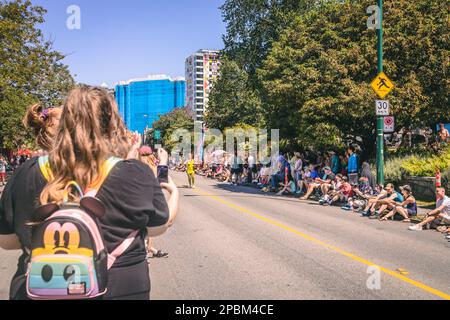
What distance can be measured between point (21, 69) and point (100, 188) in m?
26.9

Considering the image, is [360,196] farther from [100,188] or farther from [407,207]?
[100,188]

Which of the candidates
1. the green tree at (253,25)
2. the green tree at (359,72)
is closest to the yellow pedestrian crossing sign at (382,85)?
the green tree at (359,72)

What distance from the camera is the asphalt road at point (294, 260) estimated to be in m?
5.65

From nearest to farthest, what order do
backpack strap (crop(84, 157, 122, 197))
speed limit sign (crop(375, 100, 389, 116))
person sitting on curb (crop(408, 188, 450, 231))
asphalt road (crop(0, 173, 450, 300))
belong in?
backpack strap (crop(84, 157, 122, 197)) → asphalt road (crop(0, 173, 450, 300)) → person sitting on curb (crop(408, 188, 450, 231)) → speed limit sign (crop(375, 100, 389, 116))

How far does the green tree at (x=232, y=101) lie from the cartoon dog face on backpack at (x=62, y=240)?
35.0m

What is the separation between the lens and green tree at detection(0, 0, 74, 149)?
24.8 m

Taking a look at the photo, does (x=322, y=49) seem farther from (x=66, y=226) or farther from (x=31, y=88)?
(x=31, y=88)

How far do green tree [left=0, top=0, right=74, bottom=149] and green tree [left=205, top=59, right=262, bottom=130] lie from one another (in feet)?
43.0

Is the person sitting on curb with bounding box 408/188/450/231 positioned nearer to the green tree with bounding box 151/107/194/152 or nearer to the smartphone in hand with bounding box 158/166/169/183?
the smartphone in hand with bounding box 158/166/169/183

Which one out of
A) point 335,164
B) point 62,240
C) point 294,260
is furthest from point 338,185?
point 62,240

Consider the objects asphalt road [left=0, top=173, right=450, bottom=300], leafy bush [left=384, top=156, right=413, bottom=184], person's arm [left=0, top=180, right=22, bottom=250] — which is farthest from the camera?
leafy bush [left=384, top=156, right=413, bottom=184]

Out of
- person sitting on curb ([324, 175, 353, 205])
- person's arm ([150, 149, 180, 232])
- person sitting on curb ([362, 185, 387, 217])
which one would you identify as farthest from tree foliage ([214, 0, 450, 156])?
person's arm ([150, 149, 180, 232])

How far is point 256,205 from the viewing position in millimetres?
15523

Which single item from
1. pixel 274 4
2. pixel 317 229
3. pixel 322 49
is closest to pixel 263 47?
pixel 274 4
